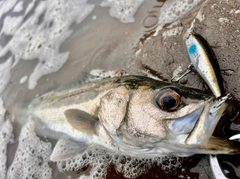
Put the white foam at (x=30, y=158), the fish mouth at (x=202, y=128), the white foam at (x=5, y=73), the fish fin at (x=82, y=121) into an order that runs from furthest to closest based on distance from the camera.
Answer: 1. the white foam at (x=5, y=73)
2. the white foam at (x=30, y=158)
3. the fish fin at (x=82, y=121)
4. the fish mouth at (x=202, y=128)

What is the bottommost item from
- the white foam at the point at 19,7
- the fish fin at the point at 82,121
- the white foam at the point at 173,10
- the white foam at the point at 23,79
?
the white foam at the point at 23,79

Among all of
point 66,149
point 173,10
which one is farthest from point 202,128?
point 173,10

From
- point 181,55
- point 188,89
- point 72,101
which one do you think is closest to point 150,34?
point 181,55

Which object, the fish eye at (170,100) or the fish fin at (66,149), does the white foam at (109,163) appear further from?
the fish eye at (170,100)

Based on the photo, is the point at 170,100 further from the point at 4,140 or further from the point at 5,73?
the point at 5,73

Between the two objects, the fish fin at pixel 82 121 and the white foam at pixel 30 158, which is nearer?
the fish fin at pixel 82 121

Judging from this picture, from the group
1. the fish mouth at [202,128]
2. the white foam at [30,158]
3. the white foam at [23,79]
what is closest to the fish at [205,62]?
the fish mouth at [202,128]

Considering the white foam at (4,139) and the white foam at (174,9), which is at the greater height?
the white foam at (174,9)

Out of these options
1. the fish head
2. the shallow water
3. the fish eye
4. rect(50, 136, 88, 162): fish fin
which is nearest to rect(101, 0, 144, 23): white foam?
the shallow water
